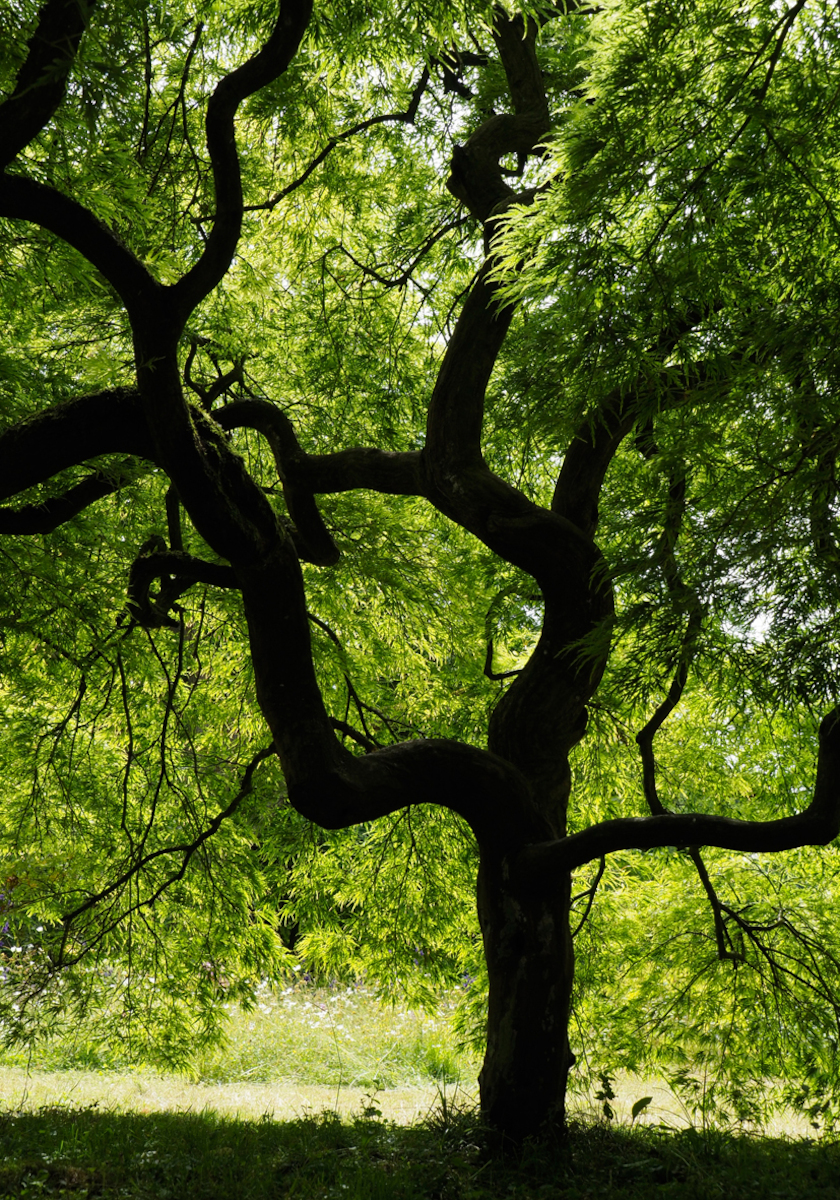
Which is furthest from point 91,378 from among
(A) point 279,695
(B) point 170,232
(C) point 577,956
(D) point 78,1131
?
(C) point 577,956

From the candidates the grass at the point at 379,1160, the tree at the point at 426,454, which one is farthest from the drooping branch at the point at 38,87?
the grass at the point at 379,1160

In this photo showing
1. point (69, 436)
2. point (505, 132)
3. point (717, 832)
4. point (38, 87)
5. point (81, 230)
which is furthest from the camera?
point (505, 132)

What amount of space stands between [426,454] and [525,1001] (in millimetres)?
2663

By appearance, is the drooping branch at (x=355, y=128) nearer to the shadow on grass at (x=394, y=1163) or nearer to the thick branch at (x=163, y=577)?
the thick branch at (x=163, y=577)

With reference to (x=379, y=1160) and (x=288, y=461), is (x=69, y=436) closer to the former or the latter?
(x=288, y=461)

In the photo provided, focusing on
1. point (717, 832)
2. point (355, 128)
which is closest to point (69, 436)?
point (355, 128)

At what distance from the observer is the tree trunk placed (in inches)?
163

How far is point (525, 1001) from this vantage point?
167 inches

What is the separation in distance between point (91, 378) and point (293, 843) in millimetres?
3539

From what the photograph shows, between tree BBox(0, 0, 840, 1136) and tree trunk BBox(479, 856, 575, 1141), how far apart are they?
0.02m

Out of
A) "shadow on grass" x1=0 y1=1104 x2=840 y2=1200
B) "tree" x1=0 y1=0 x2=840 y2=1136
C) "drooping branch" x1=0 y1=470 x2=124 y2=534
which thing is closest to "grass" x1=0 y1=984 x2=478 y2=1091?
"tree" x1=0 y1=0 x2=840 y2=1136

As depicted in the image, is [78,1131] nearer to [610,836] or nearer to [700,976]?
[610,836]

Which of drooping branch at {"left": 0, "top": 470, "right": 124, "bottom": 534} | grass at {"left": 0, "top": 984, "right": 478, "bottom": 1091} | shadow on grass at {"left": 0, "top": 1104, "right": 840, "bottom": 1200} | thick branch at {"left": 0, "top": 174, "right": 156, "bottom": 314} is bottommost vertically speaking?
shadow on grass at {"left": 0, "top": 1104, "right": 840, "bottom": 1200}

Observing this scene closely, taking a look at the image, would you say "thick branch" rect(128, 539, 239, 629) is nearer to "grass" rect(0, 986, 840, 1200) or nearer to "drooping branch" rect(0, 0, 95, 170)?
"drooping branch" rect(0, 0, 95, 170)
